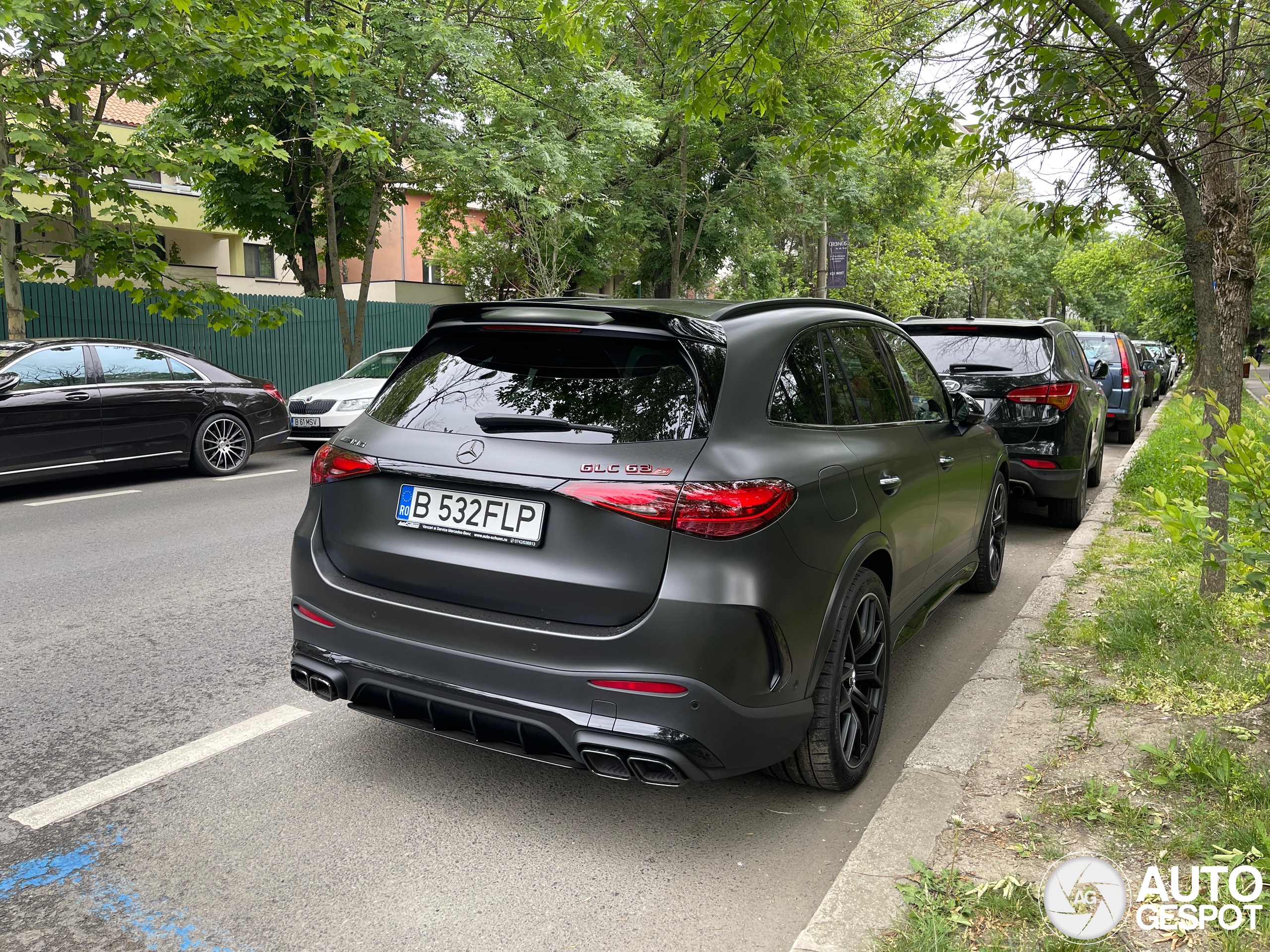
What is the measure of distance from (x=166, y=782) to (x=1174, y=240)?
52.3 ft

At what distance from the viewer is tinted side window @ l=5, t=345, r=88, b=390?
9797 millimetres

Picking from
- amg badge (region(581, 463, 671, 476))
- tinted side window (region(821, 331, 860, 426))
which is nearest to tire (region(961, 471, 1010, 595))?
tinted side window (region(821, 331, 860, 426))

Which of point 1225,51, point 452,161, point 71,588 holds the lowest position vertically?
point 71,588

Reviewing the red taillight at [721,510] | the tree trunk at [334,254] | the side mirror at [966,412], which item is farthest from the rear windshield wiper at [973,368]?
the tree trunk at [334,254]

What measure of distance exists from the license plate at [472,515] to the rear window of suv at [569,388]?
0.21 m

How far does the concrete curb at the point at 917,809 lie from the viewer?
2578 mm

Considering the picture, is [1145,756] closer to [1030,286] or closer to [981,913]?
[981,913]

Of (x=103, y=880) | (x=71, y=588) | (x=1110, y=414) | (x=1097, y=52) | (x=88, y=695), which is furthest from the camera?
(x=1110, y=414)

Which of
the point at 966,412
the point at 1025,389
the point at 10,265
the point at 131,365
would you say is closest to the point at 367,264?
the point at 10,265

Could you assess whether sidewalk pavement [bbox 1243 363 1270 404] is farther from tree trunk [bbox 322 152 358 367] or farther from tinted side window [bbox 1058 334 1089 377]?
tree trunk [bbox 322 152 358 367]

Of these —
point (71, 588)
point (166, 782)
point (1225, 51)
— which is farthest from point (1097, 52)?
point (71, 588)

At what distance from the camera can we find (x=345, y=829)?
126 inches

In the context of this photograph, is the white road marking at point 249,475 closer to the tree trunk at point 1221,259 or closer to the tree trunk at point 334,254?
the tree trunk at point 334,254

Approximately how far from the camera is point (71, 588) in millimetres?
6164
